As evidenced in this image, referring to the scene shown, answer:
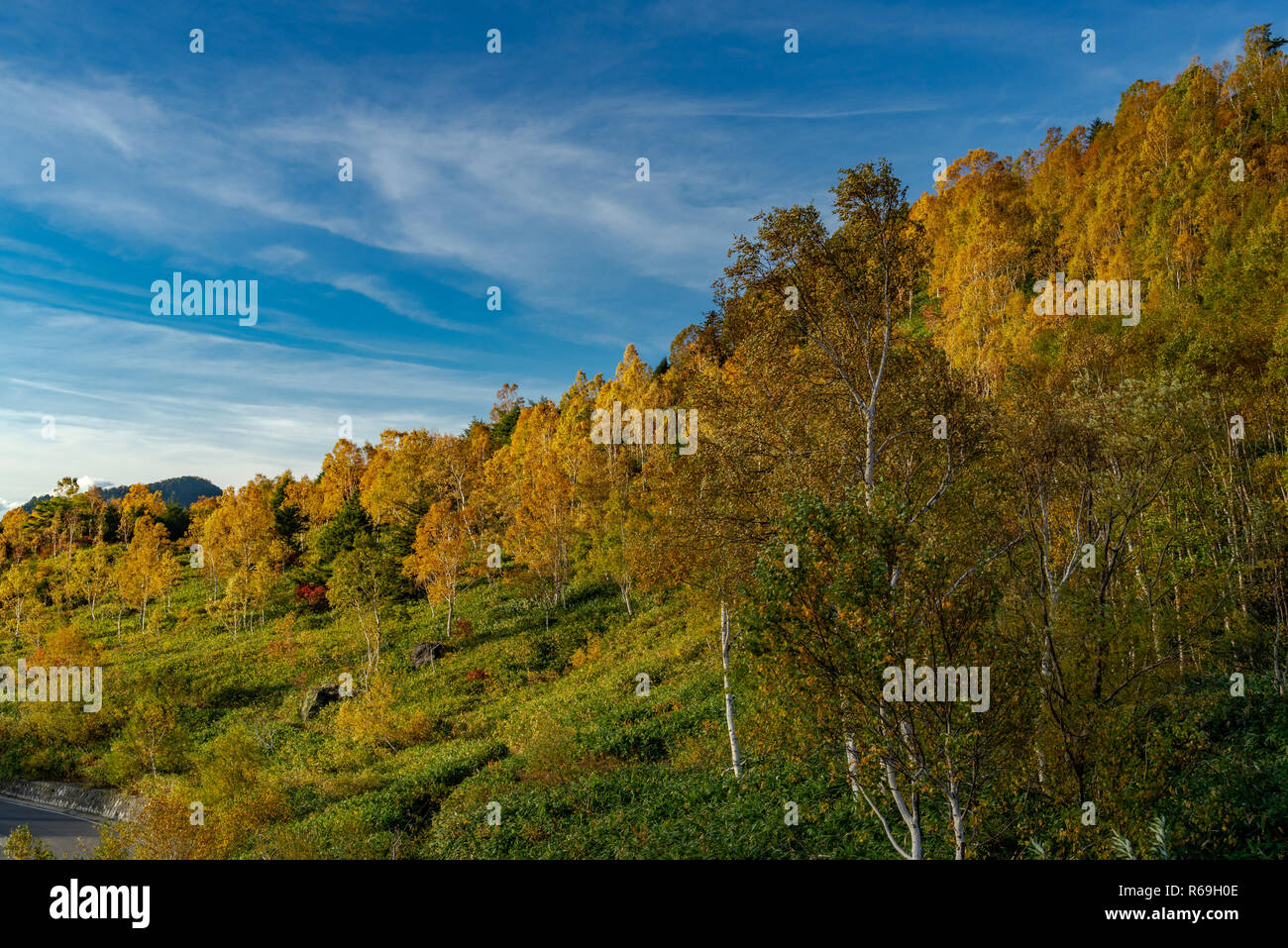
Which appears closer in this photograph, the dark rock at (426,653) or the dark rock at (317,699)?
the dark rock at (317,699)

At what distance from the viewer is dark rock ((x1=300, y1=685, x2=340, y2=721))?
4475 centimetres

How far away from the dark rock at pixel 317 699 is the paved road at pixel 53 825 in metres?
11.8

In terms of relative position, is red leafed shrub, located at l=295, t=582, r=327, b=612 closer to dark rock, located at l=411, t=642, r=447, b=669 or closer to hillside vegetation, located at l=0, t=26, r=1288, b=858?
hillside vegetation, located at l=0, t=26, r=1288, b=858

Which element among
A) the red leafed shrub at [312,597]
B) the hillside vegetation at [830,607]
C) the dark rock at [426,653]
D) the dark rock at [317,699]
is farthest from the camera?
the red leafed shrub at [312,597]

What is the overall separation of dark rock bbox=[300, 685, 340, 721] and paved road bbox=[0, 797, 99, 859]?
38.6 feet

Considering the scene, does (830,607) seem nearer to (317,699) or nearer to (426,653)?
(426,653)

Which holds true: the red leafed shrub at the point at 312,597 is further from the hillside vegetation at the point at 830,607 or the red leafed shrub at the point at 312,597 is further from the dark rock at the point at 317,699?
the dark rock at the point at 317,699

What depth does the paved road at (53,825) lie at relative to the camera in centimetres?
3214

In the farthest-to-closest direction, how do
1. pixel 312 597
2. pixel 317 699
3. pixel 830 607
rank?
pixel 312 597 < pixel 317 699 < pixel 830 607

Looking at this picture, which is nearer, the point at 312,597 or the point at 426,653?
the point at 426,653

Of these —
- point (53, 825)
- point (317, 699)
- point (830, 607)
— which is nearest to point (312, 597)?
point (317, 699)

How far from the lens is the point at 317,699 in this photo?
149ft

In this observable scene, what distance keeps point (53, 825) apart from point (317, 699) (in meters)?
14.0

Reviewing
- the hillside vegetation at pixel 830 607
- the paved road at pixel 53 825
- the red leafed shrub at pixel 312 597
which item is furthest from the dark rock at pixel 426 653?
the red leafed shrub at pixel 312 597
